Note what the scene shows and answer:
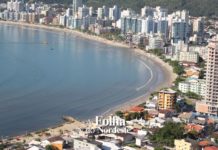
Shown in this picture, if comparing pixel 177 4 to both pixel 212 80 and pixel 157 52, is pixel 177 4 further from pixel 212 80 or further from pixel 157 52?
pixel 212 80

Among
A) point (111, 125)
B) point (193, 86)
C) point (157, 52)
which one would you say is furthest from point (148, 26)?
point (111, 125)

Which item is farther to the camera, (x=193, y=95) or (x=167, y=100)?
(x=193, y=95)

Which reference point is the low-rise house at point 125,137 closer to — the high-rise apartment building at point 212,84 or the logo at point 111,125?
the logo at point 111,125

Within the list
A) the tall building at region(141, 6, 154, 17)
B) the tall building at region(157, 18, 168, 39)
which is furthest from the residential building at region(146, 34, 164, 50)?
the tall building at region(141, 6, 154, 17)

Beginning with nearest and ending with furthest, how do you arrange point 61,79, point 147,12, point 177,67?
point 61,79
point 177,67
point 147,12

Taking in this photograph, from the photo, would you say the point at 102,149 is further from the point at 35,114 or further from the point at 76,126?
the point at 35,114

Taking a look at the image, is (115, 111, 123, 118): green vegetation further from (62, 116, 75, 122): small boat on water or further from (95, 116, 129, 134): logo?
(62, 116, 75, 122): small boat on water

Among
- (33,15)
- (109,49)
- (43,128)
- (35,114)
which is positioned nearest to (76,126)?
(43,128)
